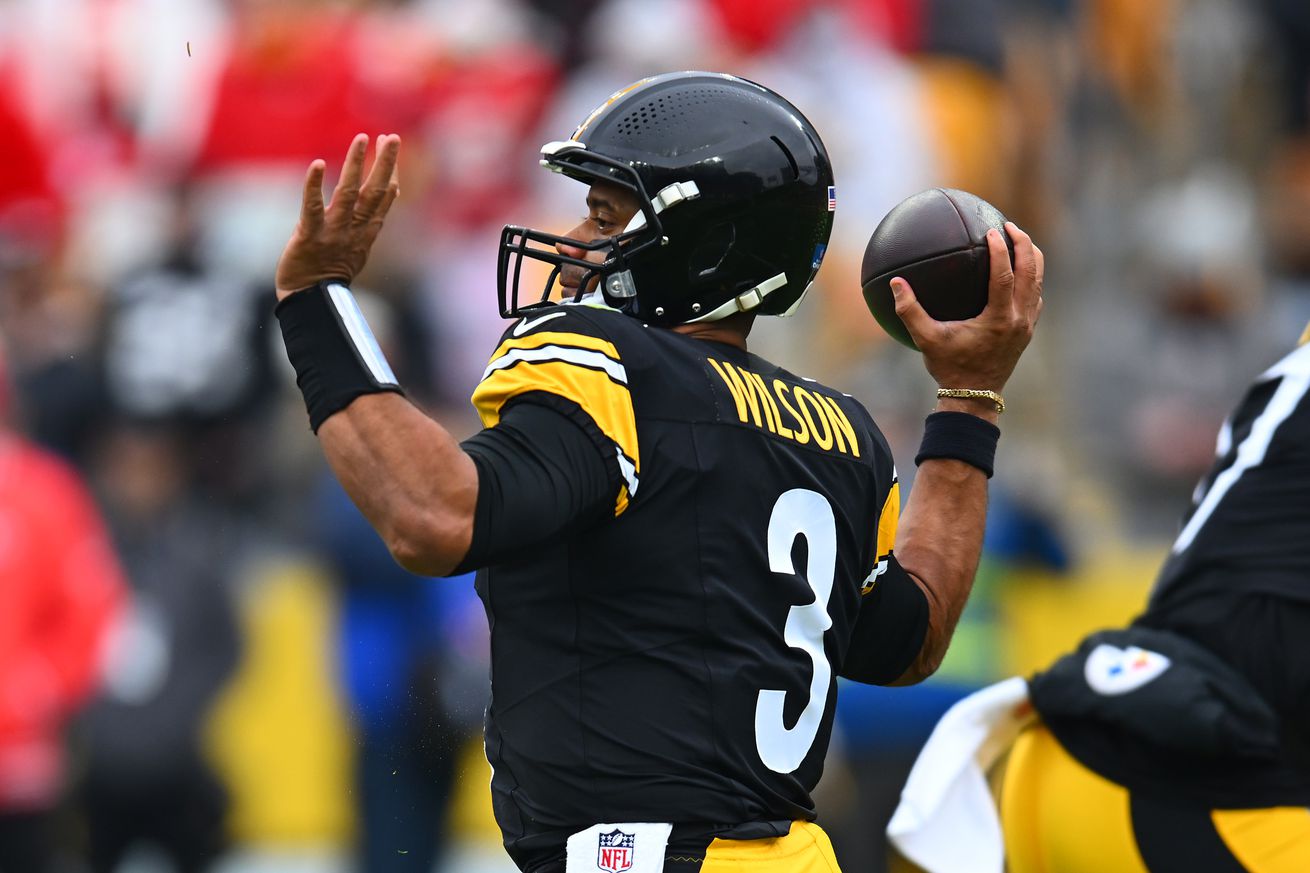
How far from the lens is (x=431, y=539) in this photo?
268cm

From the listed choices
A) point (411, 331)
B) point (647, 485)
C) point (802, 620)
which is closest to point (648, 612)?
point (647, 485)

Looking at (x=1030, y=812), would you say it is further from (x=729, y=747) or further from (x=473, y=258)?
(x=473, y=258)

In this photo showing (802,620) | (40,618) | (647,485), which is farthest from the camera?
(40,618)

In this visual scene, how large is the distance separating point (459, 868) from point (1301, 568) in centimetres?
409

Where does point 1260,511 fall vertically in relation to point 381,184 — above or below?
below

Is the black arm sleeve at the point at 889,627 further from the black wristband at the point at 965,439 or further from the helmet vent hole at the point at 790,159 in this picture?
the helmet vent hole at the point at 790,159

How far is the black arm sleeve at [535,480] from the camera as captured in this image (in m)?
2.72

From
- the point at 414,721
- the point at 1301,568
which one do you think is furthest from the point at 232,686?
the point at 1301,568

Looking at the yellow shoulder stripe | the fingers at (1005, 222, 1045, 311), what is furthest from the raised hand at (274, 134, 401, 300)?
the fingers at (1005, 222, 1045, 311)

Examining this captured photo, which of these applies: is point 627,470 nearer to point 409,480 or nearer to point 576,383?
point 576,383

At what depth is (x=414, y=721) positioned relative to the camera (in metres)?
7.27

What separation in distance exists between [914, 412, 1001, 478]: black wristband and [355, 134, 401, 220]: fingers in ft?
3.93

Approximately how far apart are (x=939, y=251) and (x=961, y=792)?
1369 mm

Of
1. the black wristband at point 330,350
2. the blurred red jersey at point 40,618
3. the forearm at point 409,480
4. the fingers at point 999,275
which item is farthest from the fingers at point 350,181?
the blurred red jersey at point 40,618
